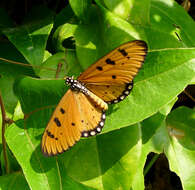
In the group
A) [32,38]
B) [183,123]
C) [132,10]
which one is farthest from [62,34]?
[183,123]

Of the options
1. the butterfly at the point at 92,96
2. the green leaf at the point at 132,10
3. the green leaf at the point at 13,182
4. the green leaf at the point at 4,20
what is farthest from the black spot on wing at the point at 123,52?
the green leaf at the point at 4,20

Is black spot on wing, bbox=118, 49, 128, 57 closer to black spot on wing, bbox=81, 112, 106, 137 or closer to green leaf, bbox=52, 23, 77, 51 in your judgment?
black spot on wing, bbox=81, 112, 106, 137

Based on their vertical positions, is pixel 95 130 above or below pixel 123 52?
A: below

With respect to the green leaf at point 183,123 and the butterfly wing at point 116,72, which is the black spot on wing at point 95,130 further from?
the green leaf at point 183,123

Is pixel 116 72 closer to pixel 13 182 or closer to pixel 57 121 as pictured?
pixel 57 121

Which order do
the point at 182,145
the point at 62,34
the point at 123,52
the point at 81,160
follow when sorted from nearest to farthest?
the point at 123,52 → the point at 81,160 → the point at 62,34 → the point at 182,145

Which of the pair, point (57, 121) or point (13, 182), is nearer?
point (57, 121)

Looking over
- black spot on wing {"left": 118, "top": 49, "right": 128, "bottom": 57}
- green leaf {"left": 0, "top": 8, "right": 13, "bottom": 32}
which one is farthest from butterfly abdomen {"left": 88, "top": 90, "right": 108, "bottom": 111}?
green leaf {"left": 0, "top": 8, "right": 13, "bottom": 32}

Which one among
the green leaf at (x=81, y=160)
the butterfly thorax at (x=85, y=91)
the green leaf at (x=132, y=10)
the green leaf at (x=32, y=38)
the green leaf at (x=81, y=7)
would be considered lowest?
the green leaf at (x=81, y=160)
